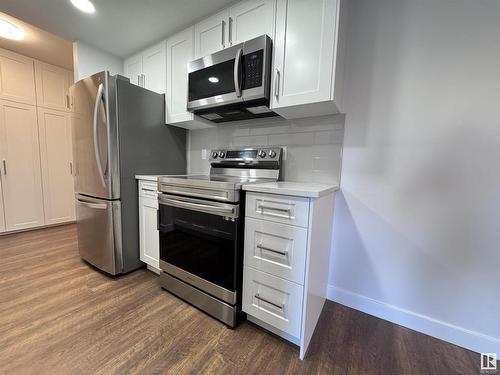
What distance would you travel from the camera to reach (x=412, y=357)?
119 centimetres

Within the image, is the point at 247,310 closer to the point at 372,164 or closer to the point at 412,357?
the point at 412,357

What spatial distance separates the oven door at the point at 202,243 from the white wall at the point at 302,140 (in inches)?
29.6

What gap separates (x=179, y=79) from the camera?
2.02 meters

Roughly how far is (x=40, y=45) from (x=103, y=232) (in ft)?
8.44

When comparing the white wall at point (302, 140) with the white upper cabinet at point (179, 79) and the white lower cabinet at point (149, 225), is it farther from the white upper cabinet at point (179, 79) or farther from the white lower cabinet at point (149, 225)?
the white lower cabinet at point (149, 225)

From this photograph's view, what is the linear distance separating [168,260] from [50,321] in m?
0.77

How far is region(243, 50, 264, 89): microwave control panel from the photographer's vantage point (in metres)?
1.46

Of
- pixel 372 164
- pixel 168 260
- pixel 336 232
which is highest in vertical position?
pixel 372 164

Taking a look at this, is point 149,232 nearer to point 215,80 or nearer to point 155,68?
point 215,80

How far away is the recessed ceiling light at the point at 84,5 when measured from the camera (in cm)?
169

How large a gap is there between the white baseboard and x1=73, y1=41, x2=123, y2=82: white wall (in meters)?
3.28

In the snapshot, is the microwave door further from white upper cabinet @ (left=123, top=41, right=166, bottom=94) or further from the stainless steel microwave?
white upper cabinet @ (left=123, top=41, right=166, bottom=94)

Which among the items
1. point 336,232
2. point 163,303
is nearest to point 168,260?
point 163,303

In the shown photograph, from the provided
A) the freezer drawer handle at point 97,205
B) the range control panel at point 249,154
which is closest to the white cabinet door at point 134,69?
the range control panel at point 249,154
